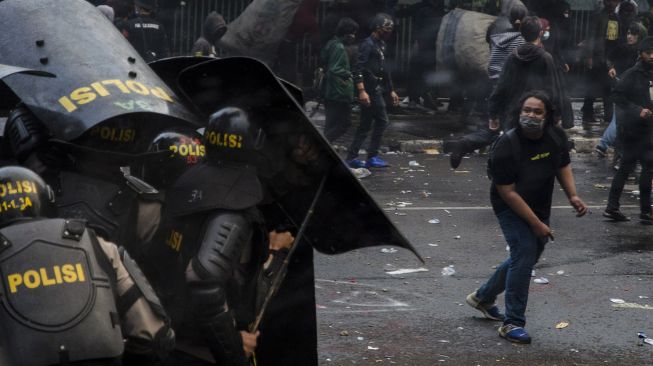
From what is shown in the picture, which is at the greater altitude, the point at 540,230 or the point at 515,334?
the point at 540,230

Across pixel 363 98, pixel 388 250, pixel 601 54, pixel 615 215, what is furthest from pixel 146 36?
pixel 601 54

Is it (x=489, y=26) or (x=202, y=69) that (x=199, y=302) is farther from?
(x=489, y=26)

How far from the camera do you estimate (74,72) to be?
15.5 feet

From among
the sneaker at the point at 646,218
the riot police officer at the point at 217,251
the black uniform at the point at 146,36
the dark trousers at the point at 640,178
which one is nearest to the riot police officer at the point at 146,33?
the black uniform at the point at 146,36

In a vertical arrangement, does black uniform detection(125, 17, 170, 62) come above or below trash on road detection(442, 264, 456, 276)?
above

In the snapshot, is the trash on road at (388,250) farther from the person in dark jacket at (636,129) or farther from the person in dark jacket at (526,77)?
the person in dark jacket at (636,129)

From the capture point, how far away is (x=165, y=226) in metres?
4.82

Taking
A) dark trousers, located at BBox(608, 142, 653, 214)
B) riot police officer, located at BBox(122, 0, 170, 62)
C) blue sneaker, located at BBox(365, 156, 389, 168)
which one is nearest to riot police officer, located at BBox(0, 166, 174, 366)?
dark trousers, located at BBox(608, 142, 653, 214)

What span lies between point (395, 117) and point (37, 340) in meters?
13.9

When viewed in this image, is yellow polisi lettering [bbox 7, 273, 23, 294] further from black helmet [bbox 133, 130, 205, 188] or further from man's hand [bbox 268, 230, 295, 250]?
man's hand [bbox 268, 230, 295, 250]

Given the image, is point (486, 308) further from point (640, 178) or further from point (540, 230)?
point (640, 178)

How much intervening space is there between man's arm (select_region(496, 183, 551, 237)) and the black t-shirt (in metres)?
0.05

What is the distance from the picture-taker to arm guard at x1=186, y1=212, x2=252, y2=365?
448 cm

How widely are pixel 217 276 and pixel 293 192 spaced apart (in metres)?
0.85
